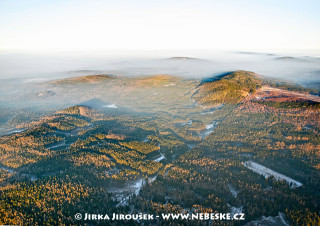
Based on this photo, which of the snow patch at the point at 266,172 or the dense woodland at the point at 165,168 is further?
the snow patch at the point at 266,172

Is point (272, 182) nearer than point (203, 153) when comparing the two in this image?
Yes

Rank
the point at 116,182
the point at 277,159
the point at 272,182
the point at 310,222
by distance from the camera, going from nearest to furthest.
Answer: the point at 310,222
the point at 272,182
the point at 116,182
the point at 277,159

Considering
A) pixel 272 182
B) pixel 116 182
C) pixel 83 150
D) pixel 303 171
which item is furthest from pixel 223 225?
pixel 83 150

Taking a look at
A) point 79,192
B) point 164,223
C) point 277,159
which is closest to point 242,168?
point 277,159

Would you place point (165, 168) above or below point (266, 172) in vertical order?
below

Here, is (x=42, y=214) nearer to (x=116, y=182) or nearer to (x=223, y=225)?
(x=116, y=182)

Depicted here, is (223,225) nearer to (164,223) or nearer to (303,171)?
(164,223)

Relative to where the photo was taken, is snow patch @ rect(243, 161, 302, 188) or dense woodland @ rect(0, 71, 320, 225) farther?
snow patch @ rect(243, 161, 302, 188)

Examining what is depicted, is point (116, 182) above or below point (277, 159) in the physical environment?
below

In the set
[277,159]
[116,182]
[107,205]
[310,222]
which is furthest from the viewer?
[277,159]

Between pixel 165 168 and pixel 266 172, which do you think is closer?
pixel 266 172
